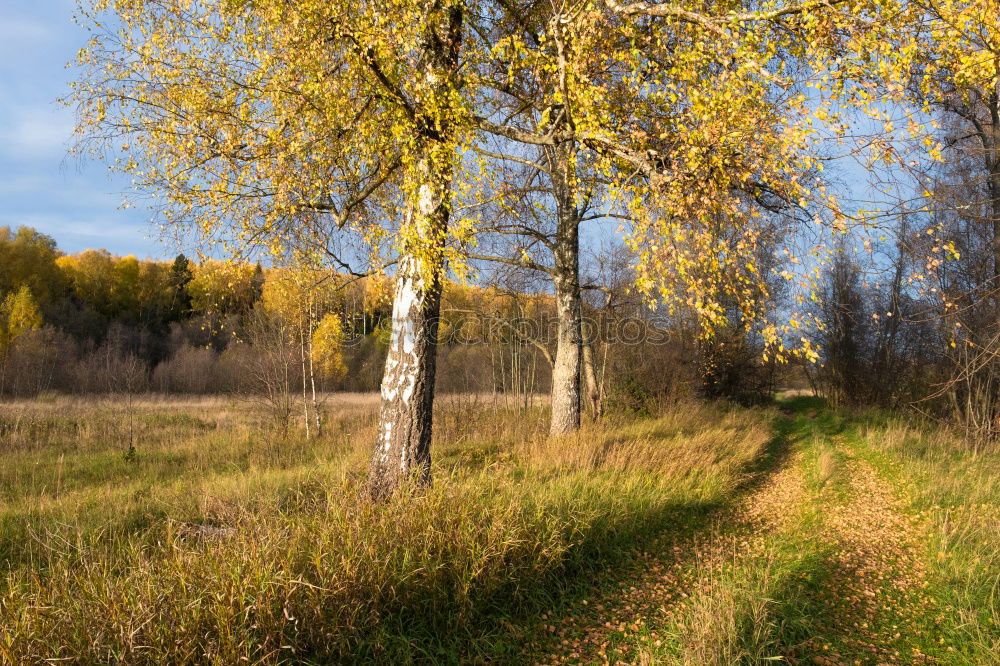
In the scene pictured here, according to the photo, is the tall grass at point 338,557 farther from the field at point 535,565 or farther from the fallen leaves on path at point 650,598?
the fallen leaves on path at point 650,598

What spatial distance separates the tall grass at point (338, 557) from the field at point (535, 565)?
2cm

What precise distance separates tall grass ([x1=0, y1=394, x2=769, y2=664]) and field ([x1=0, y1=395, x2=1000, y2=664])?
18mm

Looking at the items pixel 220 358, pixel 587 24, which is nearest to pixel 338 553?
pixel 587 24

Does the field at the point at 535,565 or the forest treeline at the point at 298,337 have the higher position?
the forest treeline at the point at 298,337

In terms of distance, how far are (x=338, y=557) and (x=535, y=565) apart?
1.55 metres

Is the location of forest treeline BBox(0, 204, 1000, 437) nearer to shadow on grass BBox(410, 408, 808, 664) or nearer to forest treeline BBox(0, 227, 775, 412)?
forest treeline BBox(0, 227, 775, 412)

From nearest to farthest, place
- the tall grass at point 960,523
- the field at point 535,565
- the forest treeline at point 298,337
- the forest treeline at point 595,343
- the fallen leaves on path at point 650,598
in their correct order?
1. the field at point 535,565
2. the fallen leaves on path at point 650,598
3. the tall grass at point 960,523
4. the forest treeline at point 595,343
5. the forest treeline at point 298,337

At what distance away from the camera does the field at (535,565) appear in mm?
2811

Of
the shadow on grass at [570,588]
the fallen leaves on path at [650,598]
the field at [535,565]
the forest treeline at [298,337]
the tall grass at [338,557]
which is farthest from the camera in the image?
the forest treeline at [298,337]

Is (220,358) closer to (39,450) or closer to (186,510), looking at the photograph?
(39,450)

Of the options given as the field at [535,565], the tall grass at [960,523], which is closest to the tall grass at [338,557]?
the field at [535,565]

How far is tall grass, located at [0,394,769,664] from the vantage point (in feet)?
8.67

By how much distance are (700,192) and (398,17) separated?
370 centimetres

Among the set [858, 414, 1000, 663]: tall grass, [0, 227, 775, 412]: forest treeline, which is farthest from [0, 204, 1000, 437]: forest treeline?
[858, 414, 1000, 663]: tall grass
